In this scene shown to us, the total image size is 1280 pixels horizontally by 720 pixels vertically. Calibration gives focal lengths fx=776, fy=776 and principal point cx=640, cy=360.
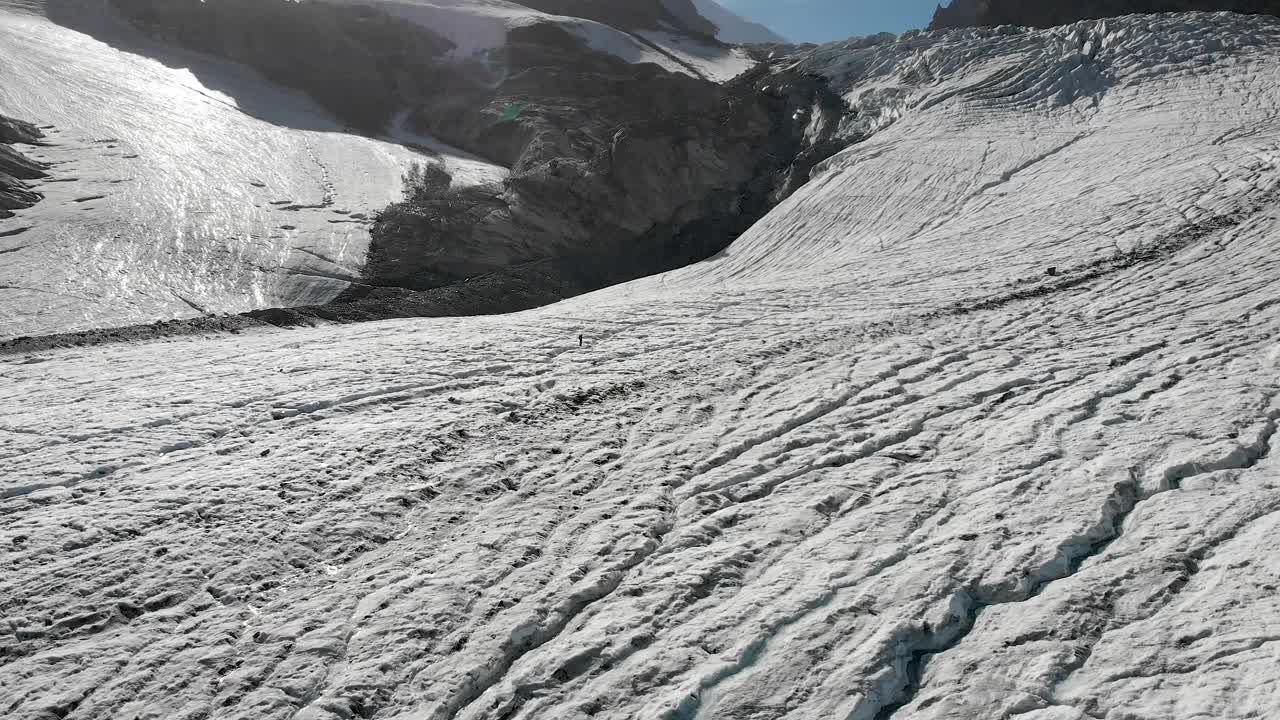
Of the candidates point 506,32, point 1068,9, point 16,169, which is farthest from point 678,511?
point 1068,9

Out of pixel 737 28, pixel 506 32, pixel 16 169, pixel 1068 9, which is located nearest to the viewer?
pixel 16 169

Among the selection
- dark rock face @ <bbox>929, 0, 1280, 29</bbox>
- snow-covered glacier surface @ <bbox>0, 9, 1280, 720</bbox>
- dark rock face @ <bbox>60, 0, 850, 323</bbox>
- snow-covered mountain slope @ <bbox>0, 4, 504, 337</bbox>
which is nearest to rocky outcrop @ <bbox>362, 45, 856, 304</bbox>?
dark rock face @ <bbox>60, 0, 850, 323</bbox>

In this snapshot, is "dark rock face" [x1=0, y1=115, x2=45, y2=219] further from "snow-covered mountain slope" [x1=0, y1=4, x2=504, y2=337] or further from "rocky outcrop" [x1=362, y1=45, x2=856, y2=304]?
"rocky outcrop" [x1=362, y1=45, x2=856, y2=304]

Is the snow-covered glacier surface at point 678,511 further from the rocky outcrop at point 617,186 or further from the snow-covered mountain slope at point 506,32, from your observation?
the snow-covered mountain slope at point 506,32

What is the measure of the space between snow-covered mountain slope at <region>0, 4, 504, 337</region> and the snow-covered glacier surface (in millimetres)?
2895

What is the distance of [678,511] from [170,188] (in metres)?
16.4

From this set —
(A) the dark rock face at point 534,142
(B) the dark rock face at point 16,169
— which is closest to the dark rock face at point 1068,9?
(A) the dark rock face at point 534,142

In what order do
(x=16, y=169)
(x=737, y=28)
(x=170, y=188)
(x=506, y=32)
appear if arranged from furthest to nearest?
(x=737, y=28) < (x=506, y=32) < (x=170, y=188) < (x=16, y=169)

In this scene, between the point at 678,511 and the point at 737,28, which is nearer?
the point at 678,511

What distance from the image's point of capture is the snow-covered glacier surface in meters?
4.25

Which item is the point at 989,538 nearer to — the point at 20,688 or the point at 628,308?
the point at 20,688

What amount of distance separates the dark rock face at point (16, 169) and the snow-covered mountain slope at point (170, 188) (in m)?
0.28

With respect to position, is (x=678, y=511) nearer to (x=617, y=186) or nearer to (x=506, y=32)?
(x=617, y=186)

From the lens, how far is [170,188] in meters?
17.3
